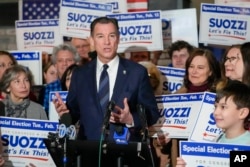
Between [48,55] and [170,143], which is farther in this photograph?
[48,55]

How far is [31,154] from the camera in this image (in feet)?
17.4

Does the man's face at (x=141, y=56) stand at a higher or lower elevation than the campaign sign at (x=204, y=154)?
higher

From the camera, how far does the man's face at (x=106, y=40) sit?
457 centimetres

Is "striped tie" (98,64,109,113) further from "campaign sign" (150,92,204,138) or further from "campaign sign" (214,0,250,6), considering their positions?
"campaign sign" (214,0,250,6)

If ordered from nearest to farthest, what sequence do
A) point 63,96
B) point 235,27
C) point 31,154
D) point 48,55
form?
point 31,154 → point 63,96 → point 235,27 → point 48,55

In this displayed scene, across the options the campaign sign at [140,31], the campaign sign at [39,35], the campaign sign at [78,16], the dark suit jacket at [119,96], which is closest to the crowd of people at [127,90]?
the dark suit jacket at [119,96]

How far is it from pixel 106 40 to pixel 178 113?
123 centimetres

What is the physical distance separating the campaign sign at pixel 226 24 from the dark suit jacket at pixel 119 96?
2452 millimetres

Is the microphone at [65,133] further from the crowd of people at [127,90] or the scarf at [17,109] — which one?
the scarf at [17,109]

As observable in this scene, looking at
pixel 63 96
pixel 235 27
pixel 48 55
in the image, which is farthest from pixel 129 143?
pixel 48 55

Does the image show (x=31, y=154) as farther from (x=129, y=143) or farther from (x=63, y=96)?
(x=129, y=143)

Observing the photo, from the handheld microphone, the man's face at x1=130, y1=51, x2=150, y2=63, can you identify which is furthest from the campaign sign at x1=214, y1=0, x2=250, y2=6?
the handheld microphone

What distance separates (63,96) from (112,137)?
1503mm

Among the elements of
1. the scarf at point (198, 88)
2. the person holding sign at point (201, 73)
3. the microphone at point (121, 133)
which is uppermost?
the person holding sign at point (201, 73)
